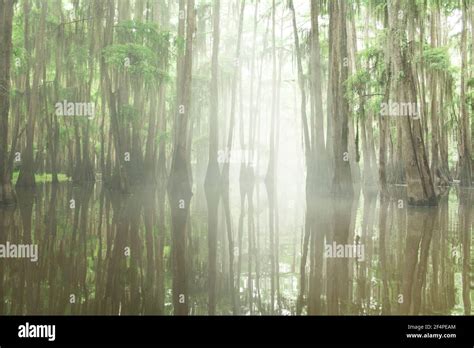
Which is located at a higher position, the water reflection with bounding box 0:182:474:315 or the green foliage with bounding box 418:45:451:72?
the green foliage with bounding box 418:45:451:72

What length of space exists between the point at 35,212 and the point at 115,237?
173 inches

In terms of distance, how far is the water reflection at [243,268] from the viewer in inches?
176

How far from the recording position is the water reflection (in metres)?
4.47

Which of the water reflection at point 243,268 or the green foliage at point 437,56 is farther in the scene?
the green foliage at point 437,56

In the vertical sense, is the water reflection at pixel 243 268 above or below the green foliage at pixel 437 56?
below

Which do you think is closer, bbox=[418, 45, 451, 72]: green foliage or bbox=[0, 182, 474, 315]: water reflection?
bbox=[0, 182, 474, 315]: water reflection

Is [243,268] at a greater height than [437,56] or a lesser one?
lesser

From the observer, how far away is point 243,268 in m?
6.16

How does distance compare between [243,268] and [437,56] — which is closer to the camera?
[243,268]

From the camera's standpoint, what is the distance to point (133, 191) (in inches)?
742
